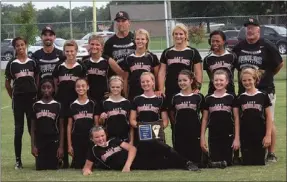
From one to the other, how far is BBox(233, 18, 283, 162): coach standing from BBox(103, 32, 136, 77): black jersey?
1.44 meters

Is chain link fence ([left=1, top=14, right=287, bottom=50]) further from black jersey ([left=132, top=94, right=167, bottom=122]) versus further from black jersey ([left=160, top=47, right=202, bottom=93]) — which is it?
black jersey ([left=132, top=94, right=167, bottom=122])

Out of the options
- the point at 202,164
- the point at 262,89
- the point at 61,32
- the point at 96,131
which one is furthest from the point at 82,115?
the point at 61,32

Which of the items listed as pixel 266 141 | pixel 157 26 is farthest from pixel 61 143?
pixel 157 26

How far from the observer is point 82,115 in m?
8.52

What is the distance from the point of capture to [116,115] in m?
8.41

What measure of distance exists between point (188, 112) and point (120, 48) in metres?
1.30

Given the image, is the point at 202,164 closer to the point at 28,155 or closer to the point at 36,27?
the point at 28,155

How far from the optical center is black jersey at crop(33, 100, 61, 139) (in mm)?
8586

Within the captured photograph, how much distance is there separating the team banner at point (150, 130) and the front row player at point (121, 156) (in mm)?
144

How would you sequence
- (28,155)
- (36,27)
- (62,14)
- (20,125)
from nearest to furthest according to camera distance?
(20,125)
(28,155)
(36,27)
(62,14)

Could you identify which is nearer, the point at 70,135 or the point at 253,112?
the point at 253,112

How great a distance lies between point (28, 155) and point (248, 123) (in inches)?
144

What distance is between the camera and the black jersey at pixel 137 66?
27.9 ft

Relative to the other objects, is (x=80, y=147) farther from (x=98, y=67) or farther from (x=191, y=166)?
(x=191, y=166)
